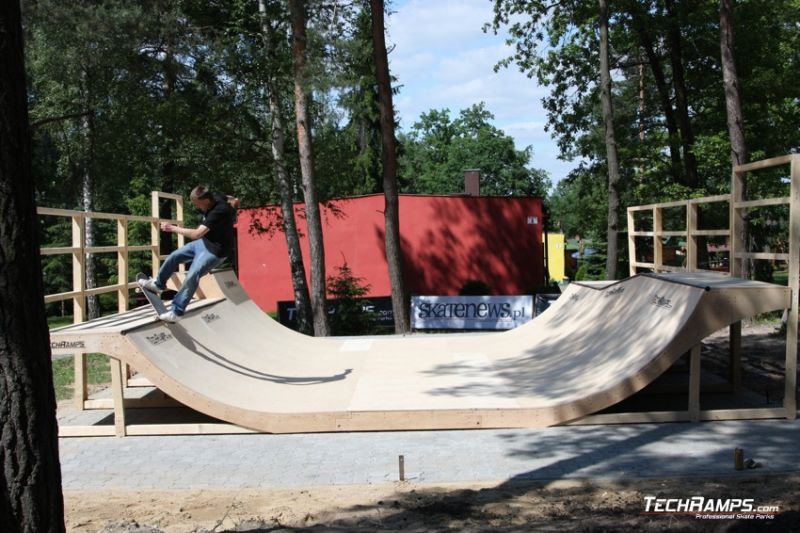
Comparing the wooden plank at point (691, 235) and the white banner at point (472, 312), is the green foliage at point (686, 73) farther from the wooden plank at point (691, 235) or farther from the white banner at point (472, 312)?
the wooden plank at point (691, 235)

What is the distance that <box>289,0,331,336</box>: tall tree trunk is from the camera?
17.0 metres

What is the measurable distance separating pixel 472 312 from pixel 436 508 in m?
13.6

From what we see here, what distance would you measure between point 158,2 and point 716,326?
A: 2115cm

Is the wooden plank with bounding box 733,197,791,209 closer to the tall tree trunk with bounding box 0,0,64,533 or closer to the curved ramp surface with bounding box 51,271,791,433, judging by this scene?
the curved ramp surface with bounding box 51,271,791,433

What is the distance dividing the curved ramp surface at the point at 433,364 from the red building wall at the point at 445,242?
16825 millimetres

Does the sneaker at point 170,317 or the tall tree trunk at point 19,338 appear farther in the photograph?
the sneaker at point 170,317

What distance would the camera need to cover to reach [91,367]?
14039 millimetres

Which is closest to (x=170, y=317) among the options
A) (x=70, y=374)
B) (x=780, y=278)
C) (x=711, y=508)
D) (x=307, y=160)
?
(x=70, y=374)

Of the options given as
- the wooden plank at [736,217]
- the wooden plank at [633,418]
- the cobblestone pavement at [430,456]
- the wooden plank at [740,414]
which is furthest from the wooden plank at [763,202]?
the wooden plank at [633,418]

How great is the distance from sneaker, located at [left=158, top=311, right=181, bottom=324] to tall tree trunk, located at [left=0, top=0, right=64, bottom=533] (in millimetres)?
5097

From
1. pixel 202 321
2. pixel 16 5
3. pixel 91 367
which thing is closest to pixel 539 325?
pixel 202 321

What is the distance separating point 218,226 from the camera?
8.74 m

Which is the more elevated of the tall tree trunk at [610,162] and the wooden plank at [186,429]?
the tall tree trunk at [610,162]

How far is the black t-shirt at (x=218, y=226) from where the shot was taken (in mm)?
8672
